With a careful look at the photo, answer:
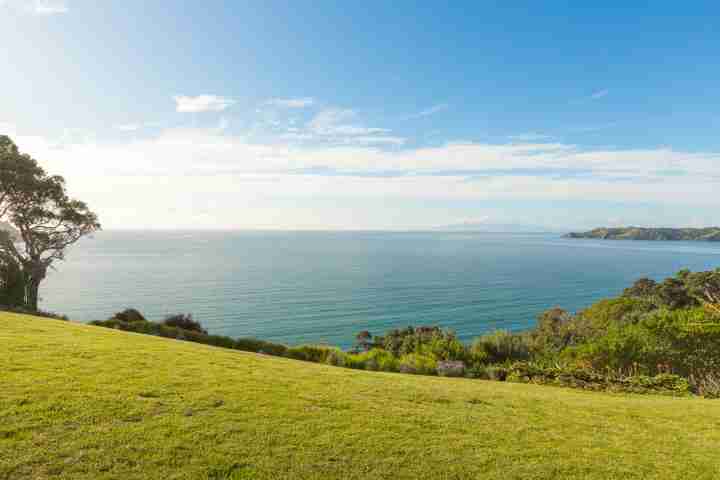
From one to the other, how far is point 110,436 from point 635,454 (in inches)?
307

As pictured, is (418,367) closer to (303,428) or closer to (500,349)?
(500,349)

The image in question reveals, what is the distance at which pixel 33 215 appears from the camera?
88.6 ft

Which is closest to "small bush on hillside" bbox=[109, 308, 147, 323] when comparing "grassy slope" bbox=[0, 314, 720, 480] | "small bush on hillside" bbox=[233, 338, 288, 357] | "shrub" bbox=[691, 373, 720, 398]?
"small bush on hillside" bbox=[233, 338, 288, 357]

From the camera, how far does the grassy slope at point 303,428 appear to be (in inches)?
200

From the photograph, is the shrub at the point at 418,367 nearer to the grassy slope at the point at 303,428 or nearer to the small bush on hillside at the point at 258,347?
the grassy slope at the point at 303,428

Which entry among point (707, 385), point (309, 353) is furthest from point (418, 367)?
point (707, 385)

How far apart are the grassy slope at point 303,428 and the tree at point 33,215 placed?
2217 centimetres

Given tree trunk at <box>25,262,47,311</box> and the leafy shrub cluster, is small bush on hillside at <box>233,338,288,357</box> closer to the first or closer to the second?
the leafy shrub cluster

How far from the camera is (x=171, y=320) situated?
→ 81.0 feet

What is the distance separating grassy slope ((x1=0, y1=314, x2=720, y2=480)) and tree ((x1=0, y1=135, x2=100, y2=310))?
22.2 metres

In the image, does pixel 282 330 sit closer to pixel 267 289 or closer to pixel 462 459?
pixel 267 289

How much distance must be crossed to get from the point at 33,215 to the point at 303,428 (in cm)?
3035

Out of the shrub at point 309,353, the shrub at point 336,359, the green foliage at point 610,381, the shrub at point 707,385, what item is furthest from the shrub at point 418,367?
the shrub at point 707,385

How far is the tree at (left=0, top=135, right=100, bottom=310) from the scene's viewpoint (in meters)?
25.0
